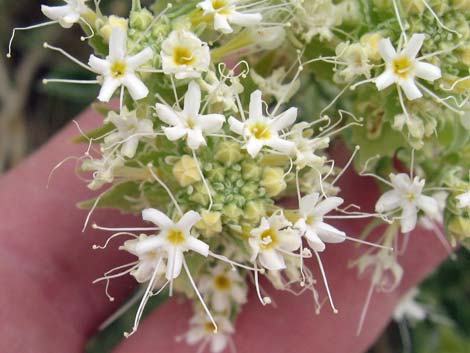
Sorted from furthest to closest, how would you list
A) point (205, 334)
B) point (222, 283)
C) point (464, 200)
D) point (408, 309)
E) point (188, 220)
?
point (408, 309)
point (205, 334)
point (222, 283)
point (464, 200)
point (188, 220)

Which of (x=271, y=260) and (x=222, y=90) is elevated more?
(x=222, y=90)

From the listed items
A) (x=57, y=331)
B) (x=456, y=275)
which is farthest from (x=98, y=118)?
(x=456, y=275)

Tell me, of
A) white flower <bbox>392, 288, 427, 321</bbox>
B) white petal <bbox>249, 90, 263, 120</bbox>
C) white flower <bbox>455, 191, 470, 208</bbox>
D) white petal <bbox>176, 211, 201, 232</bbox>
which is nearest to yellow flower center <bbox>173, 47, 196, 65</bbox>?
white petal <bbox>249, 90, 263, 120</bbox>

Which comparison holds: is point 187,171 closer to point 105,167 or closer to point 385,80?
point 105,167

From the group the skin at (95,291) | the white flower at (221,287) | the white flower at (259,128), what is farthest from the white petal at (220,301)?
the white flower at (259,128)

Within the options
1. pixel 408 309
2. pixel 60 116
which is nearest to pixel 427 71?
pixel 408 309

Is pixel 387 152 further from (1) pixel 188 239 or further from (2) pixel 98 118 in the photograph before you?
(2) pixel 98 118
